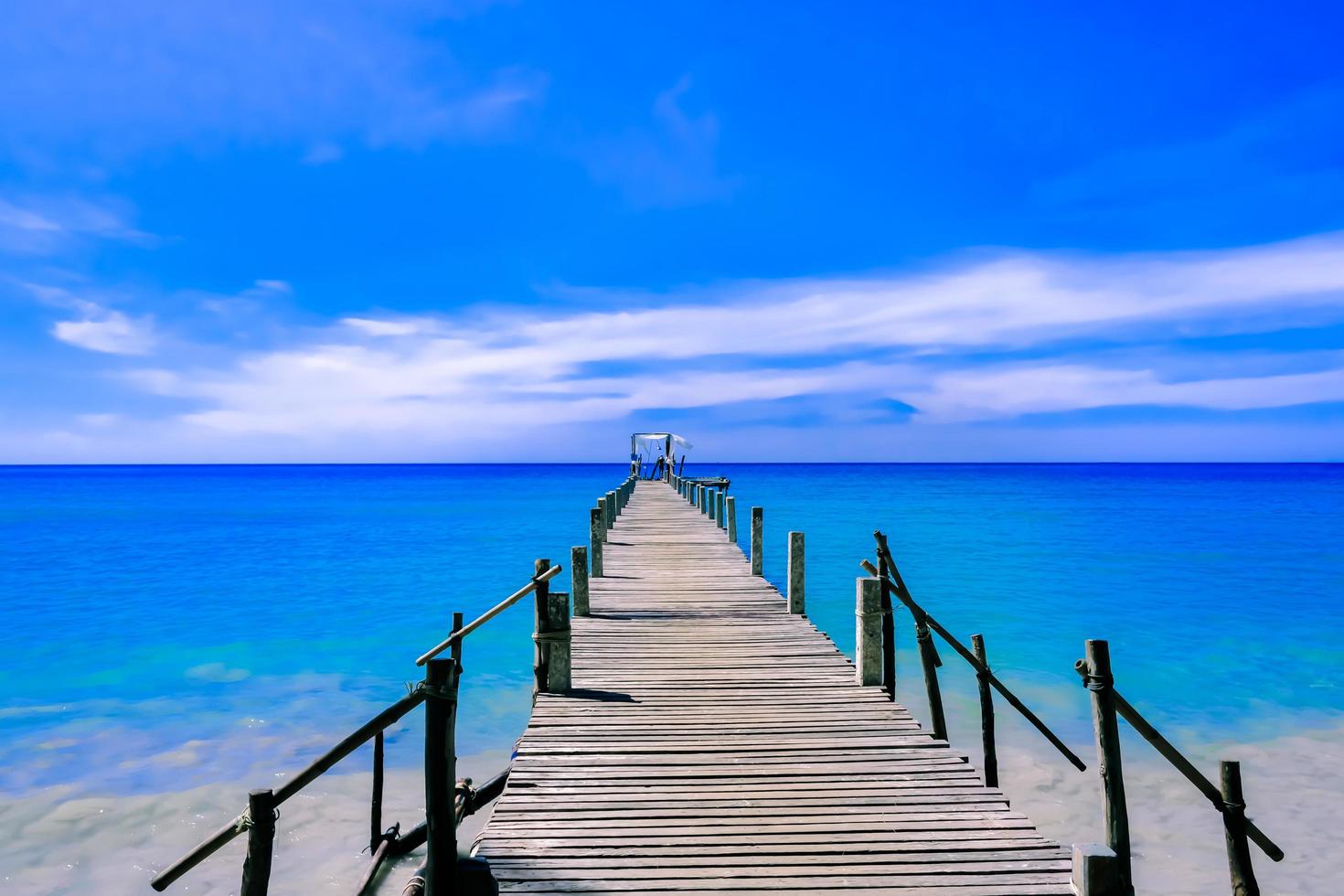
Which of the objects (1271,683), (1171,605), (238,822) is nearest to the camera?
(238,822)

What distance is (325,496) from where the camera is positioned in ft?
308

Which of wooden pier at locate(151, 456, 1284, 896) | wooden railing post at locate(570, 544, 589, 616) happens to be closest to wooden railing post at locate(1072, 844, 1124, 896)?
wooden pier at locate(151, 456, 1284, 896)

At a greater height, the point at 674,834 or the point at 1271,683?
the point at 674,834

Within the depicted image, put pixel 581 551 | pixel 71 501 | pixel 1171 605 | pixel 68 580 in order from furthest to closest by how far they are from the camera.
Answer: pixel 71 501, pixel 68 580, pixel 1171 605, pixel 581 551

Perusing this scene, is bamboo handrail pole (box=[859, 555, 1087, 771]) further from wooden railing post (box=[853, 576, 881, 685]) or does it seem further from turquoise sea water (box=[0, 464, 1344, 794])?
turquoise sea water (box=[0, 464, 1344, 794])

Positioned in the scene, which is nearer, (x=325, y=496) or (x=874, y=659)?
(x=874, y=659)

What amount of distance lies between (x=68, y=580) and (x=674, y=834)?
35560 mm

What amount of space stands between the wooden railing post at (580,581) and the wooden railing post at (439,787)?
6091 mm

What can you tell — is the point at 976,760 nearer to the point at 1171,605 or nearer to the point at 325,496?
the point at 1171,605

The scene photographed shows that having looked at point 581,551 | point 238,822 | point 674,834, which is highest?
point 581,551

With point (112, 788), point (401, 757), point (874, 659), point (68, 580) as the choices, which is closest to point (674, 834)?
point (874, 659)

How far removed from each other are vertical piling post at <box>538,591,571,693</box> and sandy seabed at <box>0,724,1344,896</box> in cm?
281

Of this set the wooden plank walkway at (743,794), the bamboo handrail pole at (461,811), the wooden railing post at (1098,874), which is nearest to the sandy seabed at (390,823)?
the bamboo handrail pole at (461,811)

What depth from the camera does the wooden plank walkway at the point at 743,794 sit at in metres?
4.69
